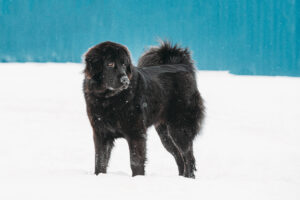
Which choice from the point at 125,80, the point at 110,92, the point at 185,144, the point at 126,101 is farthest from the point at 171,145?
the point at 125,80

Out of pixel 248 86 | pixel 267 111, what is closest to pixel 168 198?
pixel 267 111

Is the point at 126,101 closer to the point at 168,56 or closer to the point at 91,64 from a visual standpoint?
the point at 91,64

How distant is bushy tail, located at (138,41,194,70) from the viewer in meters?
4.98

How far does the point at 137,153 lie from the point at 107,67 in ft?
3.01

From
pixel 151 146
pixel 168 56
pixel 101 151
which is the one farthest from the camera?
pixel 151 146

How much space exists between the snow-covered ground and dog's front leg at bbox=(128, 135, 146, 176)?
165mm

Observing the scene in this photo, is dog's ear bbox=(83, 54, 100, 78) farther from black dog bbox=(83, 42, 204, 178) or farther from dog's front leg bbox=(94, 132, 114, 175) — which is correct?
dog's front leg bbox=(94, 132, 114, 175)

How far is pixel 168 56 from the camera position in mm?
4996

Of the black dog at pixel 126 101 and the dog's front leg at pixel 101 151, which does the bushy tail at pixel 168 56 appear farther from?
the dog's front leg at pixel 101 151

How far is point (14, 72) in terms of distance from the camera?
10812 mm

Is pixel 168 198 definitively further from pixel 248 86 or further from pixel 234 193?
pixel 248 86

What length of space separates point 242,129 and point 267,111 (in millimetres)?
1416

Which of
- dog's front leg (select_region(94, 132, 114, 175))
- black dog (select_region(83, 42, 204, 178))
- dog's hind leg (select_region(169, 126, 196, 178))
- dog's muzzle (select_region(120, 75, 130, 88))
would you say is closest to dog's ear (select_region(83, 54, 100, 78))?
black dog (select_region(83, 42, 204, 178))

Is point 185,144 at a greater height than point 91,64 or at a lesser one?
lesser
